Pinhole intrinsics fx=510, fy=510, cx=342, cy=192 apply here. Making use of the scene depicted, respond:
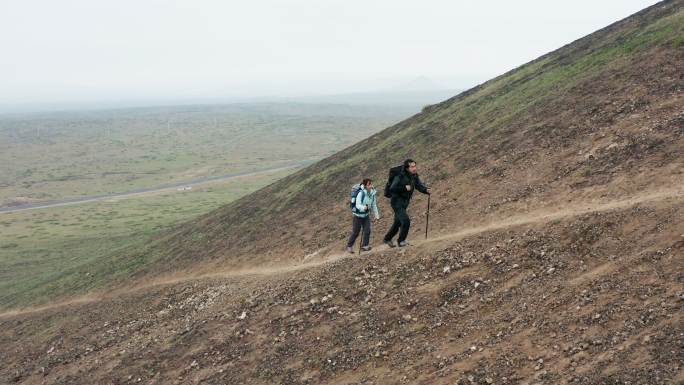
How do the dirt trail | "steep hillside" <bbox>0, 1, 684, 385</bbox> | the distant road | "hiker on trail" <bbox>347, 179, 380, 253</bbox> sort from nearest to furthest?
"steep hillside" <bbox>0, 1, 684, 385</bbox> < the dirt trail < "hiker on trail" <bbox>347, 179, 380, 253</bbox> < the distant road

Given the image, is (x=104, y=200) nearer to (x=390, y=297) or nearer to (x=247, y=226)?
(x=247, y=226)

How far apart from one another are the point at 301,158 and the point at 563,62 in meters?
112

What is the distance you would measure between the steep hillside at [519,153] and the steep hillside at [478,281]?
0.11m

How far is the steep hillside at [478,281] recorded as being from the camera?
932cm

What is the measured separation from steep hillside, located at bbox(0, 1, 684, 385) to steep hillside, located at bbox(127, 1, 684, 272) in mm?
109

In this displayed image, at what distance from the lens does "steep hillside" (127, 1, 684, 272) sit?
15.4 metres

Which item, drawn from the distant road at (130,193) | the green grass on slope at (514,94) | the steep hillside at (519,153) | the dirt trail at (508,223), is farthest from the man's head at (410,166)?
the distant road at (130,193)

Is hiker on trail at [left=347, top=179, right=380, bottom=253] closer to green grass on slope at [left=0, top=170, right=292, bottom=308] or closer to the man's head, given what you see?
the man's head

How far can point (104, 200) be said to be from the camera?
9269 cm

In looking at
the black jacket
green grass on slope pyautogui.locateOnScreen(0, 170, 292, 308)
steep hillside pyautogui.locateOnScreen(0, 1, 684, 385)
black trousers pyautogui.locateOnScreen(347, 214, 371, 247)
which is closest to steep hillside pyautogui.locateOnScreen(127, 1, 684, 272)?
steep hillside pyautogui.locateOnScreen(0, 1, 684, 385)

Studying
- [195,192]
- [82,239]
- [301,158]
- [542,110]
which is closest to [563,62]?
[542,110]

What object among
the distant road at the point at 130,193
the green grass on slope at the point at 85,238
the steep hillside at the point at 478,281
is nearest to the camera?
the steep hillside at the point at 478,281

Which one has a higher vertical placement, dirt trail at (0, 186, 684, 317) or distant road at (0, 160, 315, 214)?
dirt trail at (0, 186, 684, 317)

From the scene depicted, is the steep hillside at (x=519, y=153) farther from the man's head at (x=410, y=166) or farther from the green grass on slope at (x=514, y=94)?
the man's head at (x=410, y=166)
